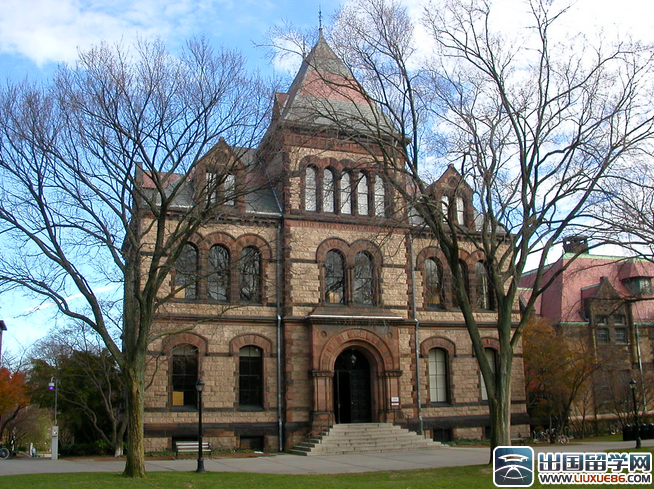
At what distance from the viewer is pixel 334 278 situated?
28.2 meters

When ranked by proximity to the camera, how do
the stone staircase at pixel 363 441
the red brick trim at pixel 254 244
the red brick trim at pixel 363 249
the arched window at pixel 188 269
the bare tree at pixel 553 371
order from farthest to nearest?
the bare tree at pixel 553 371 → the red brick trim at pixel 363 249 → the red brick trim at pixel 254 244 → the arched window at pixel 188 269 → the stone staircase at pixel 363 441

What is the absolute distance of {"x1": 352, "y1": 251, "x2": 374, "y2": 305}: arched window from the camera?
28.3m

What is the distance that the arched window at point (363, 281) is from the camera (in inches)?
1116

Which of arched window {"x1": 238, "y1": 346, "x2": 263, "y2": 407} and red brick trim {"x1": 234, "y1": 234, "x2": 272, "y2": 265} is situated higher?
red brick trim {"x1": 234, "y1": 234, "x2": 272, "y2": 265}

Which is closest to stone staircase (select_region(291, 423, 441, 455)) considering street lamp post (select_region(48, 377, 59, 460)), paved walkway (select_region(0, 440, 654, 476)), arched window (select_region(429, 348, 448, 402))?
paved walkway (select_region(0, 440, 654, 476))

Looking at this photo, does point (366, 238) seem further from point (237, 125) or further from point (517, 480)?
point (517, 480)

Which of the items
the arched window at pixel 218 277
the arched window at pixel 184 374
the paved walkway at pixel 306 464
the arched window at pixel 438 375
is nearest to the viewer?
the paved walkway at pixel 306 464

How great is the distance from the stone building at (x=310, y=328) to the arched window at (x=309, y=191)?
6 centimetres

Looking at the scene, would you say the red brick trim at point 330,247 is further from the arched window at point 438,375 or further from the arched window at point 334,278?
the arched window at point 438,375

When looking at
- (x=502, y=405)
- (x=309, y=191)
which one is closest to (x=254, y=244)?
(x=309, y=191)

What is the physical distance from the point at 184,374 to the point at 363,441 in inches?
291

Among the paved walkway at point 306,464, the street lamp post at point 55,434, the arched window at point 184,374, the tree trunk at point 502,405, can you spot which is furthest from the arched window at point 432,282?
the street lamp post at point 55,434

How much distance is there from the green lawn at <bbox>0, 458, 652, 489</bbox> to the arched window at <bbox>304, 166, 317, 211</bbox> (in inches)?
532

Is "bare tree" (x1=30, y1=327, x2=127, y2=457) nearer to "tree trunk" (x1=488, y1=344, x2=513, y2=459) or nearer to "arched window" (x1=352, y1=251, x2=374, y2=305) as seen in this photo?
"arched window" (x1=352, y1=251, x2=374, y2=305)
